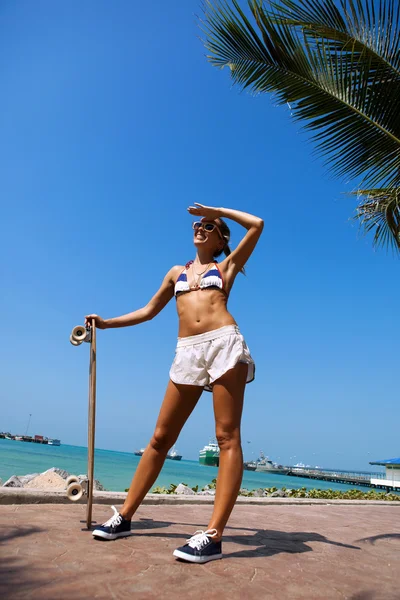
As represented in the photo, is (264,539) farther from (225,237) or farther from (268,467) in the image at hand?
(268,467)

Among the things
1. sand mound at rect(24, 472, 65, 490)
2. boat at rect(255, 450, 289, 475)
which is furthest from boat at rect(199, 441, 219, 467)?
sand mound at rect(24, 472, 65, 490)

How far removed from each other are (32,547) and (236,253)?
2.30 m

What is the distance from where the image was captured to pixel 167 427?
10.6ft

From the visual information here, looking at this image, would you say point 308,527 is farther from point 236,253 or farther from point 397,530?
point 236,253

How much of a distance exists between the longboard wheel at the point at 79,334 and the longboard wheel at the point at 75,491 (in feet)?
3.34

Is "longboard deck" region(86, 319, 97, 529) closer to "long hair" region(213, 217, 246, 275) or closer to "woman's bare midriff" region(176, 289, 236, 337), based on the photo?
"woman's bare midriff" region(176, 289, 236, 337)

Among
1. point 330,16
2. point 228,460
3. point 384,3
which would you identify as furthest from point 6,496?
point 384,3

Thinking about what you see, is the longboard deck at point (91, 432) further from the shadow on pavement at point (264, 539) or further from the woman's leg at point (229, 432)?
the woman's leg at point (229, 432)

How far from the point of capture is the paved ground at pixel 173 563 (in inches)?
81.4

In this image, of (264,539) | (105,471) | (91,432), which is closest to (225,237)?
(91,432)

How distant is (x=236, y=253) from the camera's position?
3459mm

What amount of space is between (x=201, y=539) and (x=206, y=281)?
172cm

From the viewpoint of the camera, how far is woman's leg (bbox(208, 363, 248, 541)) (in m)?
2.90

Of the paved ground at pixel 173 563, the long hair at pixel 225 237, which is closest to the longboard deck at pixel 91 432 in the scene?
the paved ground at pixel 173 563
